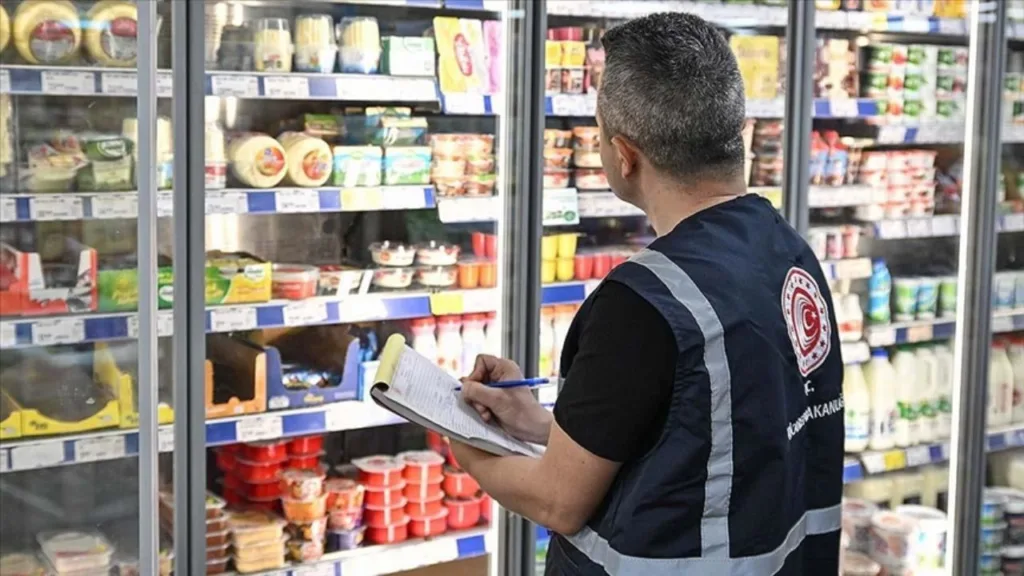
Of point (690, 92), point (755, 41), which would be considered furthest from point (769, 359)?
point (755, 41)

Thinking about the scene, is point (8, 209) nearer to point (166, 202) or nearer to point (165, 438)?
point (166, 202)

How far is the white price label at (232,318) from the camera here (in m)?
2.57

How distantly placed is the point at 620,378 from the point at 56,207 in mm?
1439

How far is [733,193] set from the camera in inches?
57.6

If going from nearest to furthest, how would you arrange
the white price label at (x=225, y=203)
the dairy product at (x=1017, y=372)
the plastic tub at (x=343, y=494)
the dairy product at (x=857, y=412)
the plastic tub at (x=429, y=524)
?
1. the white price label at (x=225, y=203)
2. the plastic tub at (x=343, y=494)
3. the plastic tub at (x=429, y=524)
4. the dairy product at (x=857, y=412)
5. the dairy product at (x=1017, y=372)

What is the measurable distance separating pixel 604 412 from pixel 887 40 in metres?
2.84

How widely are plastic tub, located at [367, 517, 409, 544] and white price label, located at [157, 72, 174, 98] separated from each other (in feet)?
3.83

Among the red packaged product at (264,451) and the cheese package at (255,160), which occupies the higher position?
the cheese package at (255,160)

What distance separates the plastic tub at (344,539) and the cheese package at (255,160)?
A: 33.0 inches

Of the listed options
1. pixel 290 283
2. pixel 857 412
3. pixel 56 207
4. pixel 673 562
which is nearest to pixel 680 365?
pixel 673 562

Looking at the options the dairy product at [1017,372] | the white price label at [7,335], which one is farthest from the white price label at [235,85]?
the dairy product at [1017,372]

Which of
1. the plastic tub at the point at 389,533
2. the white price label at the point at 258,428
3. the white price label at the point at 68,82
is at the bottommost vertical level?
the plastic tub at the point at 389,533

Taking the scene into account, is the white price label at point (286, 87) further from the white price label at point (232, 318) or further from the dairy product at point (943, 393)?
the dairy product at point (943, 393)

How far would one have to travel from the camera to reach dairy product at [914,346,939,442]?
3732 millimetres
